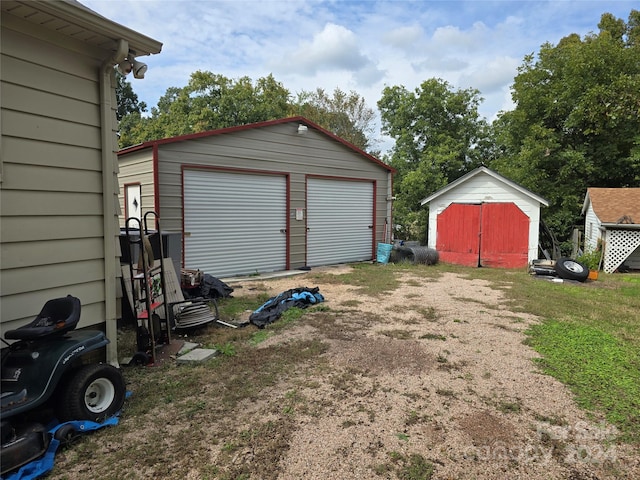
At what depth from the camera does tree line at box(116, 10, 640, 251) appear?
47.2 feet

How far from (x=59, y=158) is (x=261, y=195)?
6.46 m

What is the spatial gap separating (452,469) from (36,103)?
388cm

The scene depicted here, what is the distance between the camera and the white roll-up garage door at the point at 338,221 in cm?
1076

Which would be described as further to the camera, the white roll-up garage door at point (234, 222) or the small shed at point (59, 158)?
the white roll-up garage door at point (234, 222)

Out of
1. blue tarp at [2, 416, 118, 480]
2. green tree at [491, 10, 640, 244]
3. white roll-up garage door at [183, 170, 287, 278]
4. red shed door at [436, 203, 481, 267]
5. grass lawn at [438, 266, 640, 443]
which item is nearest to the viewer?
blue tarp at [2, 416, 118, 480]

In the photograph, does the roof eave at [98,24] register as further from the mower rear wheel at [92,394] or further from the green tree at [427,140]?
the green tree at [427,140]

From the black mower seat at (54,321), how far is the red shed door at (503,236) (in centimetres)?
1098

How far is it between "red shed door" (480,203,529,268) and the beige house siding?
307 centimetres

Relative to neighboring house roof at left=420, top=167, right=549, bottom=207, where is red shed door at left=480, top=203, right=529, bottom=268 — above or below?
below

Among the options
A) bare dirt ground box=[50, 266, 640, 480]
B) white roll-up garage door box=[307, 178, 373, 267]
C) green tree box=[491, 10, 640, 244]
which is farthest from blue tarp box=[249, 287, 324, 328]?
green tree box=[491, 10, 640, 244]

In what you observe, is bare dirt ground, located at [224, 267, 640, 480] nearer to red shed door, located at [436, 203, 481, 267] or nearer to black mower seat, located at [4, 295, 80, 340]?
black mower seat, located at [4, 295, 80, 340]


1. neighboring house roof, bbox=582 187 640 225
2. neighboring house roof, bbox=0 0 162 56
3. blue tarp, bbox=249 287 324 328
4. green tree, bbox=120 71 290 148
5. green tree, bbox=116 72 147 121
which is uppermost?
green tree, bbox=116 72 147 121

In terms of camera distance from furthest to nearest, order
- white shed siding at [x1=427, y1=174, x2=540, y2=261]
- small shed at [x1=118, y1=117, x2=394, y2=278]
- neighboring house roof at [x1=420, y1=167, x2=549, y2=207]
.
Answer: white shed siding at [x1=427, y1=174, x2=540, y2=261] → neighboring house roof at [x1=420, y1=167, x2=549, y2=207] → small shed at [x1=118, y1=117, x2=394, y2=278]

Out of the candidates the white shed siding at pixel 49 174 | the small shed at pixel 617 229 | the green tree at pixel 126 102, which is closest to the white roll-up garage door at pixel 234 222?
the white shed siding at pixel 49 174
